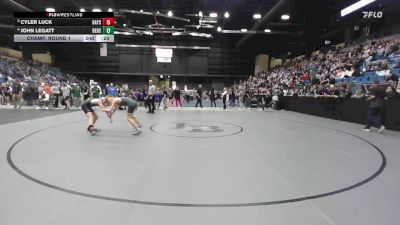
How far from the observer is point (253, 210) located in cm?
291

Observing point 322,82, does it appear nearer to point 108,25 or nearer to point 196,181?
point 108,25

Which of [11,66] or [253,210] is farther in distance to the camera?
[11,66]

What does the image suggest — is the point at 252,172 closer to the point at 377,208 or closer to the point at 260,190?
the point at 260,190

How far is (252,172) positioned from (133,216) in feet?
6.74

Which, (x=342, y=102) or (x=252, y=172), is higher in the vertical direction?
(x=342, y=102)

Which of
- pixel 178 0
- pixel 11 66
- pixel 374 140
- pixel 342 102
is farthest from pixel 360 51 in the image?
pixel 11 66

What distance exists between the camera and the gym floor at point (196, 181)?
279 centimetres

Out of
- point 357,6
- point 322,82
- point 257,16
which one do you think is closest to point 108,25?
point 357,6

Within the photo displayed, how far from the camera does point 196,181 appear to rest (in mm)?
3809

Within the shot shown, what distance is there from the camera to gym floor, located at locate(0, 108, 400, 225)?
9.14 ft

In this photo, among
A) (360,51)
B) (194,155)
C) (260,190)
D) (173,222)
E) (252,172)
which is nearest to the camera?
(173,222)

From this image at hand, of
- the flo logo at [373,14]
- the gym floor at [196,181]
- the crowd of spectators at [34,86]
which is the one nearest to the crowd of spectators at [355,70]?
the flo logo at [373,14]

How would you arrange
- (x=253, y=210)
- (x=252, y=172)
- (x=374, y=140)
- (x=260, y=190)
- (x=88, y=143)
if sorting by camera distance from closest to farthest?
(x=253, y=210), (x=260, y=190), (x=252, y=172), (x=88, y=143), (x=374, y=140)

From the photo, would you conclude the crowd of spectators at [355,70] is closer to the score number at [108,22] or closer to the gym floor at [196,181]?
the gym floor at [196,181]
